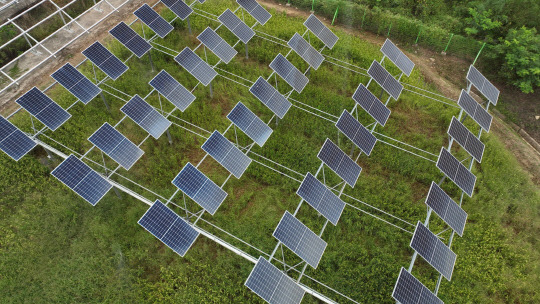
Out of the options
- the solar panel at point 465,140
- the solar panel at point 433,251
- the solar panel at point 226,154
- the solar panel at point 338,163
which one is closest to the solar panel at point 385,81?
the solar panel at point 465,140

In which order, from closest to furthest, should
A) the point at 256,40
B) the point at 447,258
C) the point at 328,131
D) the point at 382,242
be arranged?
the point at 447,258, the point at 382,242, the point at 328,131, the point at 256,40

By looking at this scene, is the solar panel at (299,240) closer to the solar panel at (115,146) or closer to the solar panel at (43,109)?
the solar panel at (115,146)

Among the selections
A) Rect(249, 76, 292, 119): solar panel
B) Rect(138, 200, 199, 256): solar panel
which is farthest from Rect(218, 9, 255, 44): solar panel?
Rect(138, 200, 199, 256): solar panel

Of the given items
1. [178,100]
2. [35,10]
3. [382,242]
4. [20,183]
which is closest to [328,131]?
[382,242]

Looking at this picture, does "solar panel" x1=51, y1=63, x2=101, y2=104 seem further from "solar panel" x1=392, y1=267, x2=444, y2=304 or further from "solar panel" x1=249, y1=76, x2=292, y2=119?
"solar panel" x1=392, y1=267, x2=444, y2=304

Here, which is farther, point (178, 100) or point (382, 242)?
point (178, 100)

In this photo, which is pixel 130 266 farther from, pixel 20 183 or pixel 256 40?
pixel 256 40

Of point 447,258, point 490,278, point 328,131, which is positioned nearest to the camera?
point 447,258
